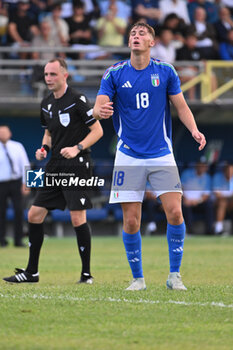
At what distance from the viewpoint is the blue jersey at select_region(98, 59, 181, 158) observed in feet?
23.0

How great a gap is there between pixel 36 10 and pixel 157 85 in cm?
1371

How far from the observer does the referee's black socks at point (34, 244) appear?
8188 millimetres

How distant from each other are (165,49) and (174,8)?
1934 millimetres

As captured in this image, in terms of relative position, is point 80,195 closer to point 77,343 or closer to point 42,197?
point 42,197

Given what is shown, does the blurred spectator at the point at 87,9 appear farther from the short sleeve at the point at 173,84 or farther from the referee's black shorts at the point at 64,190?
the short sleeve at the point at 173,84

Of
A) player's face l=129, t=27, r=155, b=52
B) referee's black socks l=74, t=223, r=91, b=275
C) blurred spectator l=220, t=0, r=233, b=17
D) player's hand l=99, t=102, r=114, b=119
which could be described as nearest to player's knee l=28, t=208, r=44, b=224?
referee's black socks l=74, t=223, r=91, b=275

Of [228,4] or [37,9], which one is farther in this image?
[228,4]

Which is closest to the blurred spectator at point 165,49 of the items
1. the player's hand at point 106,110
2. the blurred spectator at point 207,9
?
the blurred spectator at point 207,9

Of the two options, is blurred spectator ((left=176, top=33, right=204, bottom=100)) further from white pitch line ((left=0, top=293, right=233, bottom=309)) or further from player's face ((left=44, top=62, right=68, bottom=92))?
white pitch line ((left=0, top=293, right=233, bottom=309))

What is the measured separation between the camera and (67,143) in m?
8.22

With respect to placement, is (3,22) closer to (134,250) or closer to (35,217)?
(35,217)

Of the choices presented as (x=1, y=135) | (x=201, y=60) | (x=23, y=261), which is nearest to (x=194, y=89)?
(x=201, y=60)

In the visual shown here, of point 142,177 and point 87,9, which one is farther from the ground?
point 87,9

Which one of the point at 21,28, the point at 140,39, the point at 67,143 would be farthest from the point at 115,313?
the point at 21,28
